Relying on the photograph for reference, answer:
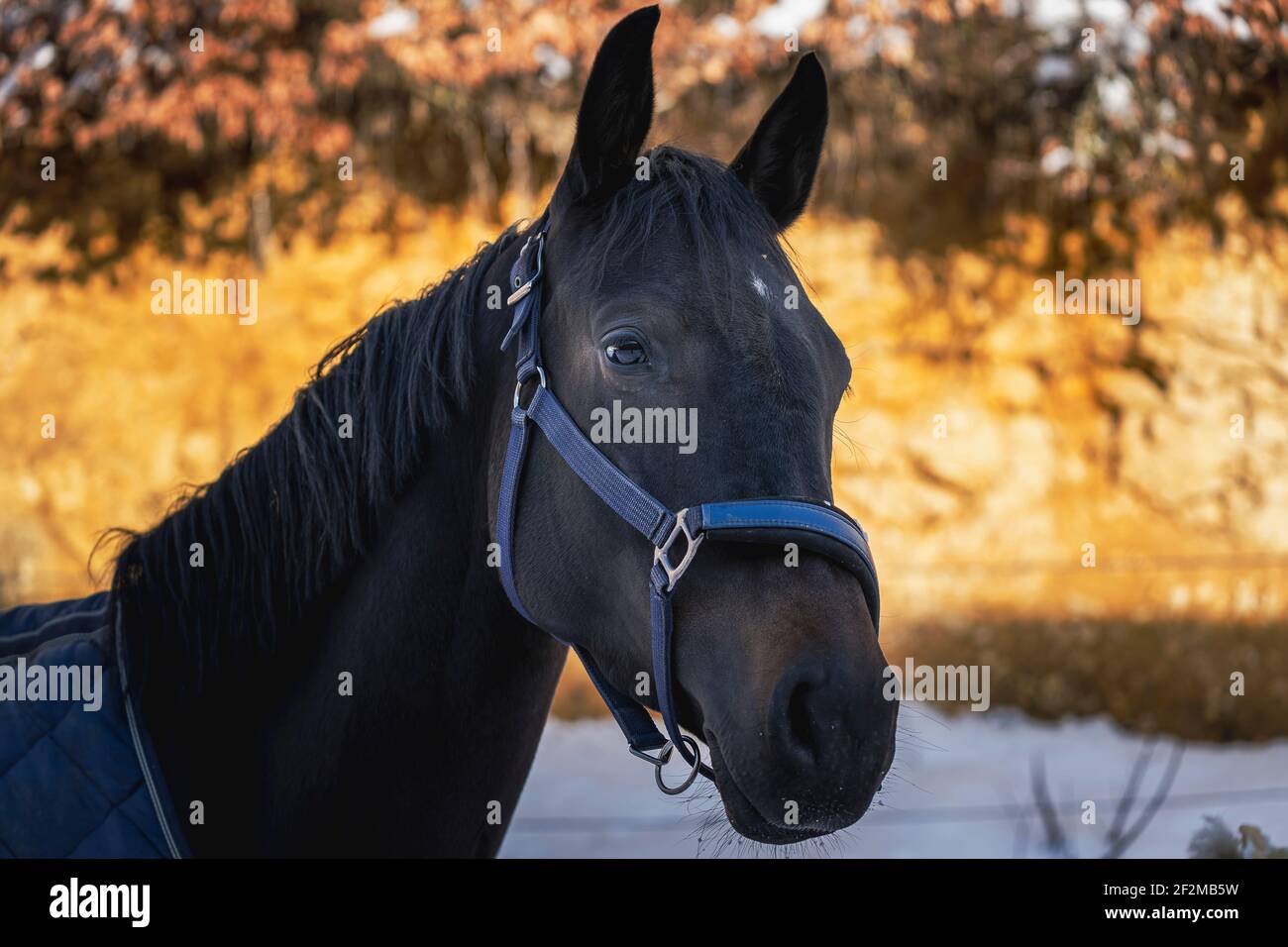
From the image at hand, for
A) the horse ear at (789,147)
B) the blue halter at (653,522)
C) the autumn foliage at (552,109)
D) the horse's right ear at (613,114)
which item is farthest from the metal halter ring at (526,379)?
the autumn foliage at (552,109)

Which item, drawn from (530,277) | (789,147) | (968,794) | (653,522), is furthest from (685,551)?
(968,794)

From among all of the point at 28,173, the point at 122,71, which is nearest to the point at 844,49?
the point at 122,71

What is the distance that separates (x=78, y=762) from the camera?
1652mm

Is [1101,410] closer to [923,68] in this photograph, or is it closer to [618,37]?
[923,68]

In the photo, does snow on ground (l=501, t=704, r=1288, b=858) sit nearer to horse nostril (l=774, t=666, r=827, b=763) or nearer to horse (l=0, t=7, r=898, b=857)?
horse (l=0, t=7, r=898, b=857)

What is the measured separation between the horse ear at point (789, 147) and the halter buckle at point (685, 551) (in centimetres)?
76

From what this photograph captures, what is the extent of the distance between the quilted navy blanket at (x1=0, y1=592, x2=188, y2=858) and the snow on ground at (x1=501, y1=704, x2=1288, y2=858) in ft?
8.01

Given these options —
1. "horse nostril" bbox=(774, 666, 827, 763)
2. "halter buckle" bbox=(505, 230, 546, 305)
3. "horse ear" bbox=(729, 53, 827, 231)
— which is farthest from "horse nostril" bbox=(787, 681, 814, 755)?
"horse ear" bbox=(729, 53, 827, 231)

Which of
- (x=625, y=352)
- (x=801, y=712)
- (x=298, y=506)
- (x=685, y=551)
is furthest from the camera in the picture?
(x=298, y=506)

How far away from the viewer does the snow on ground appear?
14.9ft

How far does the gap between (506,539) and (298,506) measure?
0.46 metres

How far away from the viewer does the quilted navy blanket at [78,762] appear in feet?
5.28

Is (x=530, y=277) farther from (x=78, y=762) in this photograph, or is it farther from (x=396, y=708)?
(x=78, y=762)

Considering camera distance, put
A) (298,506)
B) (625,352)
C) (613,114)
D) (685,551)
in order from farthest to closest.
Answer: (298,506)
(613,114)
(625,352)
(685,551)
